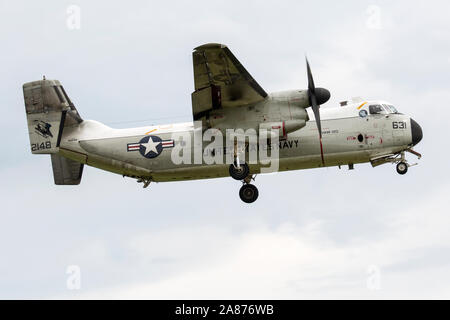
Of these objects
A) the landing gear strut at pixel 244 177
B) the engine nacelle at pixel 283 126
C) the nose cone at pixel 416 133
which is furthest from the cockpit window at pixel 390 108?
the landing gear strut at pixel 244 177

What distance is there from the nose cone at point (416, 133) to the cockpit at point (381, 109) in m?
0.87

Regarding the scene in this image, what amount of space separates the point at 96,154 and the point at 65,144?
131cm

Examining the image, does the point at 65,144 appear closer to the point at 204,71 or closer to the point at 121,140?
the point at 121,140

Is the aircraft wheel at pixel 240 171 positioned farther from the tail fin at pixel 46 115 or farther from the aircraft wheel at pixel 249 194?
the tail fin at pixel 46 115

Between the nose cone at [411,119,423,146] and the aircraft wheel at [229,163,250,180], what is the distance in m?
6.32

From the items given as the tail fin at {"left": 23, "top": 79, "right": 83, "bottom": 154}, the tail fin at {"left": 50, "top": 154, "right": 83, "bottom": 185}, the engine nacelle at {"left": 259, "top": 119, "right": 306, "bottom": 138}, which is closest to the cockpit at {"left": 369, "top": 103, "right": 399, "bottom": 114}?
the engine nacelle at {"left": 259, "top": 119, "right": 306, "bottom": 138}

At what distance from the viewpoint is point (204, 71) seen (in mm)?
29297

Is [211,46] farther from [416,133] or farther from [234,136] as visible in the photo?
[416,133]

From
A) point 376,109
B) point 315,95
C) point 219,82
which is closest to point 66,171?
point 219,82

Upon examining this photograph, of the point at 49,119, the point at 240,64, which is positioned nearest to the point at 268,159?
the point at 240,64

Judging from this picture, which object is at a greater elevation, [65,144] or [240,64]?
[240,64]

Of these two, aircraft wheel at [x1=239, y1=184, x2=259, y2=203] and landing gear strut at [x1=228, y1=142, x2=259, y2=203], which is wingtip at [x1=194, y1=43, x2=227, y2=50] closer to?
landing gear strut at [x1=228, y1=142, x2=259, y2=203]

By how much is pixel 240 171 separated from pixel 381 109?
583cm

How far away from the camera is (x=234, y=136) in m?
31.5
